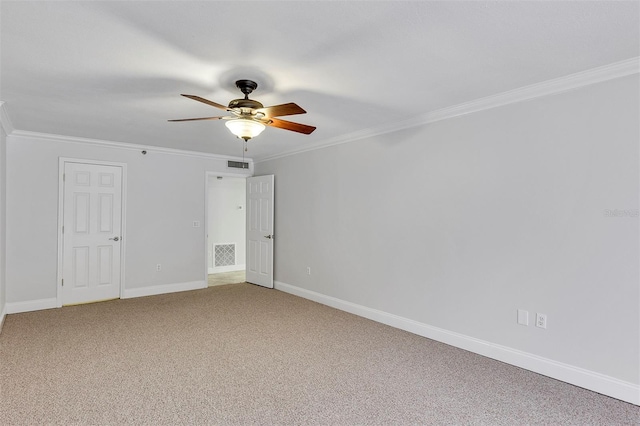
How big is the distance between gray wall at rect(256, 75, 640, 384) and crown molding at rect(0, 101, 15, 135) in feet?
12.1

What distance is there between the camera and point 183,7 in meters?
1.83

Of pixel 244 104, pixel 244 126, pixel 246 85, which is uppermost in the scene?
pixel 246 85

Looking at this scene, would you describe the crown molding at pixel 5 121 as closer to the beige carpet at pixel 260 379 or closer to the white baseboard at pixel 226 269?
the beige carpet at pixel 260 379

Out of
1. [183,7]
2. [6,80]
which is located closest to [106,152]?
[6,80]

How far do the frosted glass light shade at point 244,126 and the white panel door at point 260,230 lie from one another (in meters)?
3.26

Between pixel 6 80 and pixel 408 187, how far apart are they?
12.3ft

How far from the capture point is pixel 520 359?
10.1ft

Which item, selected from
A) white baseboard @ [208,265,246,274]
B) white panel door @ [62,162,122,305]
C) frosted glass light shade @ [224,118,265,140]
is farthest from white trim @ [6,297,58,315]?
frosted glass light shade @ [224,118,265,140]

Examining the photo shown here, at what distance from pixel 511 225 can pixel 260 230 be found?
4251mm

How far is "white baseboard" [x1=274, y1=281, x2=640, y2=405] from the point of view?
2.58 meters

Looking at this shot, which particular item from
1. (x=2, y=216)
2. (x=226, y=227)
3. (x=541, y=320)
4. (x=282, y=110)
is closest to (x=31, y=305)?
(x=2, y=216)

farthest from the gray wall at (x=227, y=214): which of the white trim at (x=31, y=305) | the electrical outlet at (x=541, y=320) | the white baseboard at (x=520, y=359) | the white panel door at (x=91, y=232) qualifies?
the electrical outlet at (x=541, y=320)

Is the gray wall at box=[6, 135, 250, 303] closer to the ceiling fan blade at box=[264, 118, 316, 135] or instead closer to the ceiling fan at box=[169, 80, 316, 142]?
the ceiling fan at box=[169, 80, 316, 142]

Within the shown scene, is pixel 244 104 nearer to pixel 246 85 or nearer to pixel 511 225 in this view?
pixel 246 85
